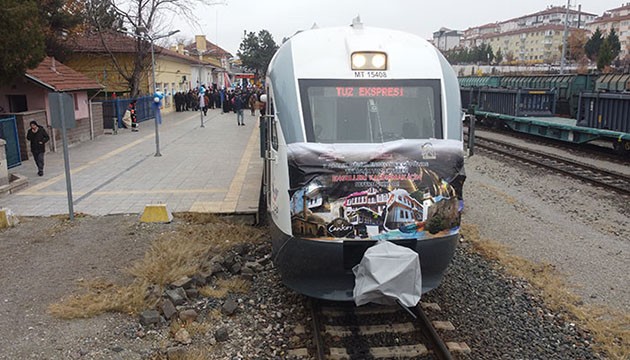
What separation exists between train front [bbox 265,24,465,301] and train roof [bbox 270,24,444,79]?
0.01 m

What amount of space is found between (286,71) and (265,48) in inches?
2980

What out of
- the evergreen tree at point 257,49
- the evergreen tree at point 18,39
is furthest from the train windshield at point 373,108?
the evergreen tree at point 257,49

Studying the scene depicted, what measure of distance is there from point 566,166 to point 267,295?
12116 mm

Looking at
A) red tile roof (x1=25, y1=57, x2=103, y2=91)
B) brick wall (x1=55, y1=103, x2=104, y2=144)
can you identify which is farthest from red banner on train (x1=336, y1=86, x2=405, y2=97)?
brick wall (x1=55, y1=103, x2=104, y2=144)

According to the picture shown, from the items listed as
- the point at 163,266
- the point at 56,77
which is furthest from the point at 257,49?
the point at 163,266

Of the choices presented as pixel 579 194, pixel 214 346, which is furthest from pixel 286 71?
pixel 579 194

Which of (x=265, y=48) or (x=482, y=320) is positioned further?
(x=265, y=48)

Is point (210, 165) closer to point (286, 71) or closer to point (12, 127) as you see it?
point (12, 127)

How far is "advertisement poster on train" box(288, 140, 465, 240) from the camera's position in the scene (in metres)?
5.52

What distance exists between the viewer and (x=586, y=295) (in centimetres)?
697

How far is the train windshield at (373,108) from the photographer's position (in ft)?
19.7

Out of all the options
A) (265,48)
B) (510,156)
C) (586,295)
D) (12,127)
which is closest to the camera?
(586,295)

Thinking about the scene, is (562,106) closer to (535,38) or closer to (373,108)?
(373,108)

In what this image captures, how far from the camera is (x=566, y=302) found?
21.8ft
